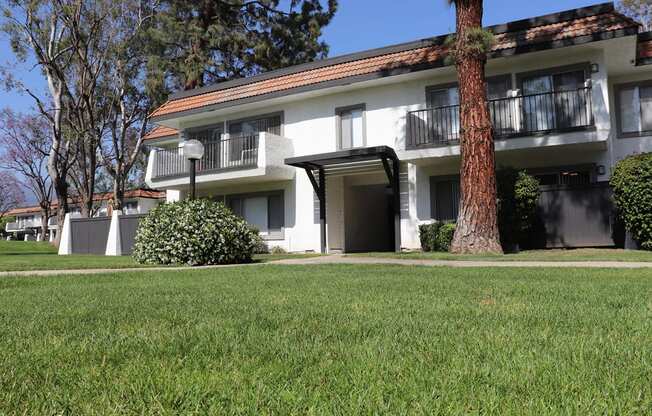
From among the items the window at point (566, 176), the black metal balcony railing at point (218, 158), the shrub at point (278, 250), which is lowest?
the shrub at point (278, 250)

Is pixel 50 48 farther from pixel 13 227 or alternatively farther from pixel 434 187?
pixel 13 227

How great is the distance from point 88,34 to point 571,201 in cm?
2358

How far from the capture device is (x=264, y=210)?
20.1 metres

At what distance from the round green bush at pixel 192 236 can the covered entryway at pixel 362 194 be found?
16.1 ft

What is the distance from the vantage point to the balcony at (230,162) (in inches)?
723

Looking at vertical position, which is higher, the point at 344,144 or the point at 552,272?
the point at 344,144

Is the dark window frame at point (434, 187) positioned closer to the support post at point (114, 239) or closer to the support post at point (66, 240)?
the support post at point (114, 239)

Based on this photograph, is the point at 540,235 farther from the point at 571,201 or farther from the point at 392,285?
the point at 392,285

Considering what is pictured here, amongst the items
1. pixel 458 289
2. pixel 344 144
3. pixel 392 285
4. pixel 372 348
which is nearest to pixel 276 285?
pixel 392 285

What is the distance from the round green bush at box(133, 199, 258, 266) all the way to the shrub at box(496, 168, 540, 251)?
22.5 feet

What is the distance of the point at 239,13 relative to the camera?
2806 centimetres

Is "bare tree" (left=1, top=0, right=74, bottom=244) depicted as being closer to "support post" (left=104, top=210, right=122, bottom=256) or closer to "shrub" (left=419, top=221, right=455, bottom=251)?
"support post" (left=104, top=210, right=122, bottom=256)

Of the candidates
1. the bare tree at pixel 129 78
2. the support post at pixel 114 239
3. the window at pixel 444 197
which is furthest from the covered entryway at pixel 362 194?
the bare tree at pixel 129 78

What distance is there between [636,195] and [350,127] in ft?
30.9
